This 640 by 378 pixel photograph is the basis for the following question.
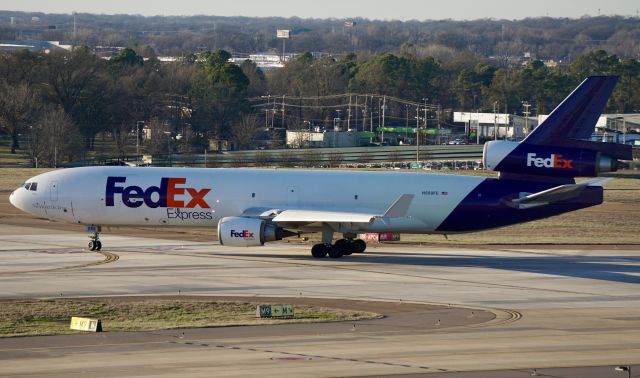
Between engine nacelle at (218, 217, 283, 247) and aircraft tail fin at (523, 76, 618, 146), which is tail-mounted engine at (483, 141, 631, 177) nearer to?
aircraft tail fin at (523, 76, 618, 146)

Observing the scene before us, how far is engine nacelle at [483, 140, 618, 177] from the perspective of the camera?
55406 millimetres

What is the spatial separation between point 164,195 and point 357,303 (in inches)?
705

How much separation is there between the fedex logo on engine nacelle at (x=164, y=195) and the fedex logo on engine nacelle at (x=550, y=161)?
16097 millimetres

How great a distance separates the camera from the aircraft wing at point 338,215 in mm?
53656

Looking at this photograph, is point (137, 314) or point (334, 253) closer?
point (137, 314)

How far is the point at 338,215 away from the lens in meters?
54.9

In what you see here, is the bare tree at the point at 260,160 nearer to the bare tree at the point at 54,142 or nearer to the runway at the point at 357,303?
the bare tree at the point at 54,142

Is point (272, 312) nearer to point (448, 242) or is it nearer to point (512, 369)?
point (512, 369)

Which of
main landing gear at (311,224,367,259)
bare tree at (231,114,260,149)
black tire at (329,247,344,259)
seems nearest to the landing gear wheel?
main landing gear at (311,224,367,259)

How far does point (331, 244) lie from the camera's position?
57.0 m

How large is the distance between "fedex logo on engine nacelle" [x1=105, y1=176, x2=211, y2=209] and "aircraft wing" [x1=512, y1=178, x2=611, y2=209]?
51.5 ft

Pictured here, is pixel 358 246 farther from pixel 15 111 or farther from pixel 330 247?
pixel 15 111

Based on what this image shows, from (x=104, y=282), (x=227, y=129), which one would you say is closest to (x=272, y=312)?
(x=104, y=282)

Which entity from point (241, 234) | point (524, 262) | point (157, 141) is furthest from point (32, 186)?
point (157, 141)
